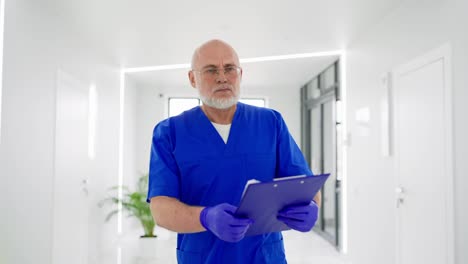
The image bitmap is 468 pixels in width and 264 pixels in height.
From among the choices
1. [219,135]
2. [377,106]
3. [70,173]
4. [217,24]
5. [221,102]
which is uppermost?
[217,24]

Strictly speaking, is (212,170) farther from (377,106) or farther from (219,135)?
(377,106)

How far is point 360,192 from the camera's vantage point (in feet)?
13.7

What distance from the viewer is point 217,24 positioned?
376cm

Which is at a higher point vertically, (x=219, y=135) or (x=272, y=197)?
(x=219, y=135)

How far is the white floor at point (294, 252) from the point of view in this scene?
4.66m

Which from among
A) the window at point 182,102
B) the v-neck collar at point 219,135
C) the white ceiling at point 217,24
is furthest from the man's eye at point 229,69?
the window at point 182,102

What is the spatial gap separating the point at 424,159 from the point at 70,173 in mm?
2848

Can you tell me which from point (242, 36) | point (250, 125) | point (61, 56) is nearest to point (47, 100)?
point (61, 56)

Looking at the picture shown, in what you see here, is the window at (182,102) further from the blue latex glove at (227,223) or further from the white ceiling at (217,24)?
the blue latex glove at (227,223)

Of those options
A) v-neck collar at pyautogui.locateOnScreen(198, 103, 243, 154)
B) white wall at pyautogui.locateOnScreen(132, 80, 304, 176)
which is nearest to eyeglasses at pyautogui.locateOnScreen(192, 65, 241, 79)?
v-neck collar at pyautogui.locateOnScreen(198, 103, 243, 154)

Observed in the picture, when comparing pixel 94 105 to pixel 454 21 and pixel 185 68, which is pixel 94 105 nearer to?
pixel 185 68

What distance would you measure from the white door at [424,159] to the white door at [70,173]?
8.70 feet

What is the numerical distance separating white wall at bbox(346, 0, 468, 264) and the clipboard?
155 cm

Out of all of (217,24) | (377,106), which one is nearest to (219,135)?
(217,24)
